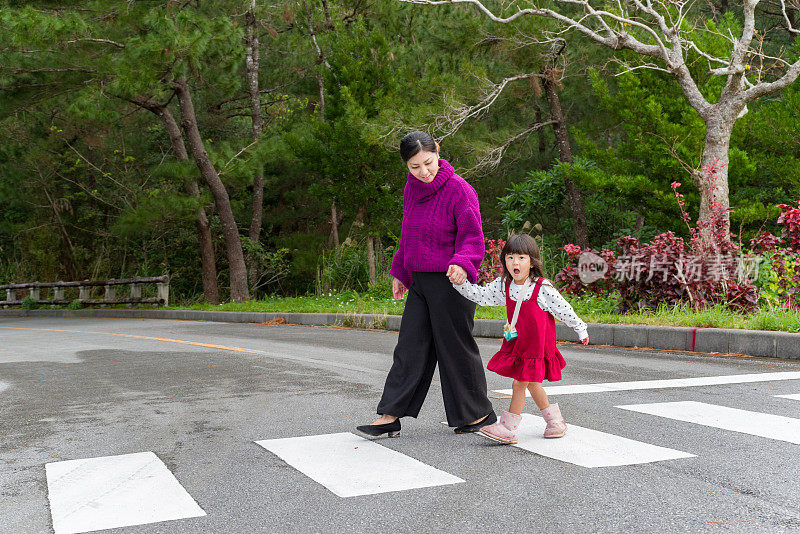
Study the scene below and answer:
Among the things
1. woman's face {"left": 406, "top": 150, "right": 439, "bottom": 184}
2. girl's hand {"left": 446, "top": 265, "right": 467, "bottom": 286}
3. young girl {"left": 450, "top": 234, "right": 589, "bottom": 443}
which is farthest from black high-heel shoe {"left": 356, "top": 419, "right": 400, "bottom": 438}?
woman's face {"left": 406, "top": 150, "right": 439, "bottom": 184}

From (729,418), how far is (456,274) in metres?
2.17

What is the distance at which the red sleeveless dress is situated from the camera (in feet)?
15.3

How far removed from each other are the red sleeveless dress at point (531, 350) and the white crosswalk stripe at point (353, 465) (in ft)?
2.55

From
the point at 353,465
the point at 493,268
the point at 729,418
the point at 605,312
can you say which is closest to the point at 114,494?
the point at 353,465

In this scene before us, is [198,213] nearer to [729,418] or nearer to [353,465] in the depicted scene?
[729,418]

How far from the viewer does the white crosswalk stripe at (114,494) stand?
11.3ft

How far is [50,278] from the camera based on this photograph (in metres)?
30.1

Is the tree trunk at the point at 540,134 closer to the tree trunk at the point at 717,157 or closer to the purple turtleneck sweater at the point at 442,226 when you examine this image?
the tree trunk at the point at 717,157

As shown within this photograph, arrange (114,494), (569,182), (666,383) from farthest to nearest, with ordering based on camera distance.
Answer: (569,182) < (666,383) < (114,494)

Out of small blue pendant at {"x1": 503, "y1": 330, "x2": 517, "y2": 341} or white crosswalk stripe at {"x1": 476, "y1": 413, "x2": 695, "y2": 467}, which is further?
small blue pendant at {"x1": 503, "y1": 330, "x2": 517, "y2": 341}

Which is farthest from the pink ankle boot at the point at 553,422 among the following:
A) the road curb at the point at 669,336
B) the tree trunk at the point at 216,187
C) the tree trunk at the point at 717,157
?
the tree trunk at the point at 216,187

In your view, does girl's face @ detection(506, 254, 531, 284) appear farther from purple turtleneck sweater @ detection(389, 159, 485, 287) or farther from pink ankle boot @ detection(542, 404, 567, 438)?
pink ankle boot @ detection(542, 404, 567, 438)

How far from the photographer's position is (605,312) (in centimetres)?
1241

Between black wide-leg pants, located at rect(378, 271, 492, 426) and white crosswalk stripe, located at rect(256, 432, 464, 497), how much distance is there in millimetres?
340
